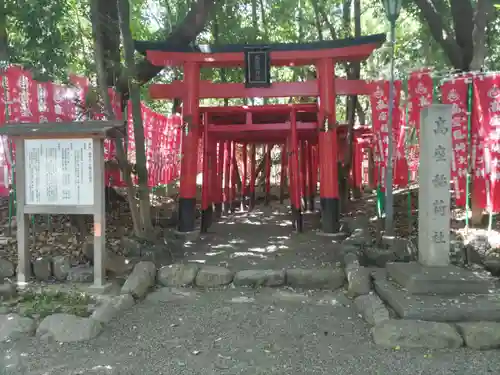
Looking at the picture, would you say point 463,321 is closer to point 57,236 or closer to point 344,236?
point 344,236

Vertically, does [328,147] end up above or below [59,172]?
above

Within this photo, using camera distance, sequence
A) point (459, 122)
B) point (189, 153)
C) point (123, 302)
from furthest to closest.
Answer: point (189, 153) < point (459, 122) < point (123, 302)

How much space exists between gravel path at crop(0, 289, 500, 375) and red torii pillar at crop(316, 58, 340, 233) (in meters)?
3.15

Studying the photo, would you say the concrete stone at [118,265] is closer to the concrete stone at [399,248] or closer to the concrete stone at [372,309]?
the concrete stone at [372,309]

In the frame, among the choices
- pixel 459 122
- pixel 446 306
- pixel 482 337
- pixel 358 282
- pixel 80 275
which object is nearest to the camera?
pixel 482 337

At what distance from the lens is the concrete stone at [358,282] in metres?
5.53

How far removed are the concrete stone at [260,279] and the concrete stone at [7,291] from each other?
252 cm

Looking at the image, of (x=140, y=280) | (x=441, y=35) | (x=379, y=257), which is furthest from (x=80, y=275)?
(x=441, y=35)

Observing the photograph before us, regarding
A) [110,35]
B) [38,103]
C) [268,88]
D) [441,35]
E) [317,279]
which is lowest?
[317,279]

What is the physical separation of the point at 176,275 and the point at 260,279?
3.45 ft

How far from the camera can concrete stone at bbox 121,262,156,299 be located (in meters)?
5.45

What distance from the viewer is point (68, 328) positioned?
4324mm

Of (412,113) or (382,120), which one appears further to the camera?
(382,120)

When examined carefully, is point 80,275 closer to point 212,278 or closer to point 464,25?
point 212,278
